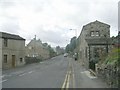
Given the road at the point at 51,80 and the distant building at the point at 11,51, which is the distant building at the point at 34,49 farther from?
the road at the point at 51,80

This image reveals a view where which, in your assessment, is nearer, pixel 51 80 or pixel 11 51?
pixel 51 80

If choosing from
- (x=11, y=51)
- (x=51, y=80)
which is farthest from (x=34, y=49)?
(x=51, y=80)

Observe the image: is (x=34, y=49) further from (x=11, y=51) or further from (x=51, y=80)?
(x=51, y=80)

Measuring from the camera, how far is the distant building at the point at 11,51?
48156mm

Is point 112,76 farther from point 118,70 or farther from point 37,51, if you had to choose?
point 37,51

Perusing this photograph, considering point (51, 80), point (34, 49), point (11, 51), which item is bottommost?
point (51, 80)

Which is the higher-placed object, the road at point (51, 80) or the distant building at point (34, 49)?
the distant building at point (34, 49)

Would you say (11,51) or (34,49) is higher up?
(34,49)

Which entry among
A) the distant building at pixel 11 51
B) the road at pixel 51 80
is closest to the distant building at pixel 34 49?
the distant building at pixel 11 51

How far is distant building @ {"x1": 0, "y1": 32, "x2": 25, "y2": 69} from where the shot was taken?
158 ft

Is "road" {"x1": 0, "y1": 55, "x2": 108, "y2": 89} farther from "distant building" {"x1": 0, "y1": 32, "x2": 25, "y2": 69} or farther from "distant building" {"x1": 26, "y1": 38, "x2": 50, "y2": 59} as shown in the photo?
"distant building" {"x1": 26, "y1": 38, "x2": 50, "y2": 59}

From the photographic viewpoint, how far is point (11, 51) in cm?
5194

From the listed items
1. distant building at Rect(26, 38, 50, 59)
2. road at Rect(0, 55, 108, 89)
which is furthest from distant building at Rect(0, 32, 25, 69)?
distant building at Rect(26, 38, 50, 59)

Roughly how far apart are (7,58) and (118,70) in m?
Result: 36.3
